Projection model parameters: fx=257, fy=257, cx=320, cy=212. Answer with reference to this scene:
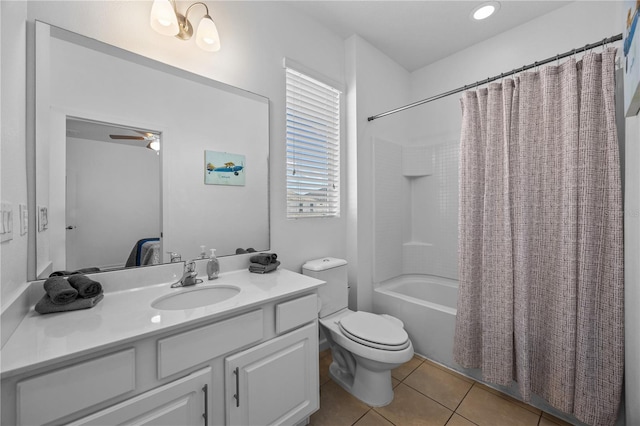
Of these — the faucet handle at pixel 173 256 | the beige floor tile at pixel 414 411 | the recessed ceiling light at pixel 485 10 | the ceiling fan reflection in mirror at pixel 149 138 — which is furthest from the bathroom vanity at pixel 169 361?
the recessed ceiling light at pixel 485 10

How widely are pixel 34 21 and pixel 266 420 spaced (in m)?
1.94

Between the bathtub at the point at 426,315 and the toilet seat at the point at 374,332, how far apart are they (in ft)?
1.37

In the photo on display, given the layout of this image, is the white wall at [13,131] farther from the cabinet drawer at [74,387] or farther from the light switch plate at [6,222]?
the cabinet drawer at [74,387]

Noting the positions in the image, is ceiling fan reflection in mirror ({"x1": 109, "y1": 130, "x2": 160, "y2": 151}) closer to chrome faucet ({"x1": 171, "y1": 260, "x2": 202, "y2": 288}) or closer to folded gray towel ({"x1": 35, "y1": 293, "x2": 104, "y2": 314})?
chrome faucet ({"x1": 171, "y1": 260, "x2": 202, "y2": 288})

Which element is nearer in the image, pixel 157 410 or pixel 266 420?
pixel 157 410

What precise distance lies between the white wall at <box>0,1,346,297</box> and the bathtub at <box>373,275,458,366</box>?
572 mm

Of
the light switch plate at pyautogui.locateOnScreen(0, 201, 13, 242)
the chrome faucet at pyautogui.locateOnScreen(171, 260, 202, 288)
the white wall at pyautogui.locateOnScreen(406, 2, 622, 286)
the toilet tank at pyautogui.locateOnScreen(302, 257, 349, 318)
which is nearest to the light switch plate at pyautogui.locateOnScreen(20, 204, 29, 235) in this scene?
the light switch plate at pyautogui.locateOnScreen(0, 201, 13, 242)

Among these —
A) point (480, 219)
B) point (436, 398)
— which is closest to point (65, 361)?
point (436, 398)

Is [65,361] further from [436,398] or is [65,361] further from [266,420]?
[436,398]

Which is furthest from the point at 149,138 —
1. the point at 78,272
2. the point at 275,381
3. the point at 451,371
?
the point at 451,371

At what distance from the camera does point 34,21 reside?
1.05 metres

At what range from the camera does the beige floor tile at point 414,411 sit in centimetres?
143

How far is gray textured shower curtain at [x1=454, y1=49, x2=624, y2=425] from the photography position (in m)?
1.26

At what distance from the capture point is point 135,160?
4.21 feet
